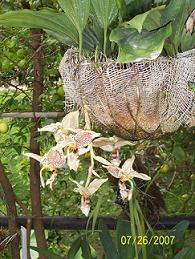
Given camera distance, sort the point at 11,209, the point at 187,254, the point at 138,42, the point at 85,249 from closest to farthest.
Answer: the point at 138,42 < the point at 187,254 < the point at 85,249 < the point at 11,209

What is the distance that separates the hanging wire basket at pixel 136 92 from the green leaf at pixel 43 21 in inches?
2.1

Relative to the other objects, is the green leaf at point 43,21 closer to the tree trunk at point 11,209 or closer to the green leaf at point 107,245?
the green leaf at point 107,245

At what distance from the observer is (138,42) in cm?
76

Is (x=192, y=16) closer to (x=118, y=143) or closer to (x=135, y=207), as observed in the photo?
(x=118, y=143)

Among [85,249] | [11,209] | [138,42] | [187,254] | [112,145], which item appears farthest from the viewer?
[11,209]

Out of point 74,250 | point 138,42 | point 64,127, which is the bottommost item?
point 74,250

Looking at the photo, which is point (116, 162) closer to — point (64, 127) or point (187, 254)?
point (64, 127)

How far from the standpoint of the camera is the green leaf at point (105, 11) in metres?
0.78

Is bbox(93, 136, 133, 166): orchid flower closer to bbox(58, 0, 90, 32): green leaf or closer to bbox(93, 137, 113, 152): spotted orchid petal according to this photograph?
bbox(93, 137, 113, 152): spotted orchid petal

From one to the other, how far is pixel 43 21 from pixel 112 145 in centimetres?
22

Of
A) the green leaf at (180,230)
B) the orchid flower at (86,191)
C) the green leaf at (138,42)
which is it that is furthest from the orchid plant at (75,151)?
the green leaf at (180,230)

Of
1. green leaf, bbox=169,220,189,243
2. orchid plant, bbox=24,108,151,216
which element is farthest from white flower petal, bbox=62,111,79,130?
green leaf, bbox=169,220,189,243

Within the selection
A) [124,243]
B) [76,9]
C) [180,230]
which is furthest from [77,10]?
[180,230]

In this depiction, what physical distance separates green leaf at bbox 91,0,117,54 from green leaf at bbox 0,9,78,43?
0.05m
